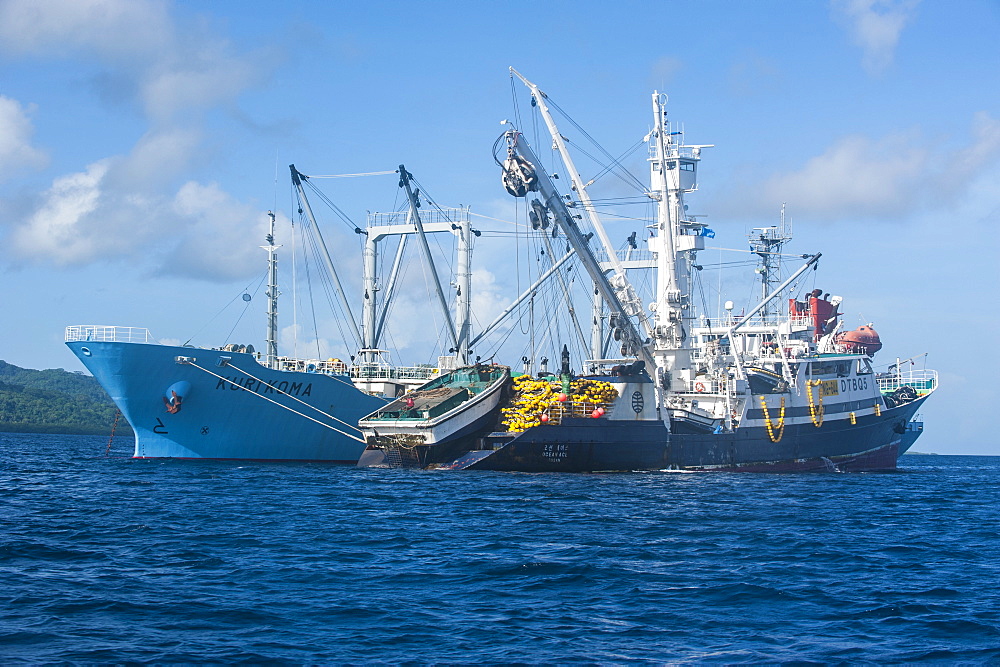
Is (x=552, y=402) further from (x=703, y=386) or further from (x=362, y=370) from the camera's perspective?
(x=362, y=370)

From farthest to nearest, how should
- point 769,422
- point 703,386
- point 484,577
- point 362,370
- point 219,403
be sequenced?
point 362,370 < point 703,386 < point 769,422 < point 219,403 < point 484,577

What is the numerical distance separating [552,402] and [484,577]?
92.7ft

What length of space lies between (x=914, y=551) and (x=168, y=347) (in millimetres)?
40400

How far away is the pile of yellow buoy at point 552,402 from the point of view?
4988cm

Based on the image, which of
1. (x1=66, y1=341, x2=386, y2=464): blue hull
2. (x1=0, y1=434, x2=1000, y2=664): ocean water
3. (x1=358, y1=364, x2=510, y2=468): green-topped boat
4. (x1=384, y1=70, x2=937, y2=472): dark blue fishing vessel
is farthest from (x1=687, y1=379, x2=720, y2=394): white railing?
(x1=66, y1=341, x2=386, y2=464): blue hull

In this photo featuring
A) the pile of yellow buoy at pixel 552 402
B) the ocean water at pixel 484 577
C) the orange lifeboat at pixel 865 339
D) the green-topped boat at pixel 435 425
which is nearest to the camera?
the ocean water at pixel 484 577

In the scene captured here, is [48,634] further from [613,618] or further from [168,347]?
[168,347]

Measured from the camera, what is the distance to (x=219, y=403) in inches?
2231

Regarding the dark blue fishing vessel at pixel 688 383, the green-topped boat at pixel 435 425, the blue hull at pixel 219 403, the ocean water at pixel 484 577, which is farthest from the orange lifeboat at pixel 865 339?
the blue hull at pixel 219 403

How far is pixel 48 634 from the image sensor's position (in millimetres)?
15852

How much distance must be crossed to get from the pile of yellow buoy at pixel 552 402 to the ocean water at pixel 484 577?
9899mm

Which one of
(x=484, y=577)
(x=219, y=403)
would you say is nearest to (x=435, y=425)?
(x=219, y=403)

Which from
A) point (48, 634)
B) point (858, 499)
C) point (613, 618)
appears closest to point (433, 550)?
point (613, 618)

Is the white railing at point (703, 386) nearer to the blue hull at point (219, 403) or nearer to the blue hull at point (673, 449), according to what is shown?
the blue hull at point (673, 449)
